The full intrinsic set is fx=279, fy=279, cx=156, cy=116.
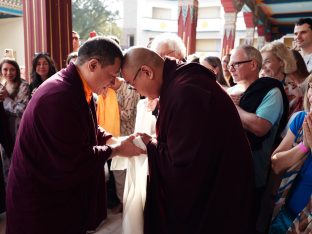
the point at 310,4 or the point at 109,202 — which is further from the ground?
the point at 310,4

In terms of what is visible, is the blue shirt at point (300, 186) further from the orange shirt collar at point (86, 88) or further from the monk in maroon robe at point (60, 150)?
the orange shirt collar at point (86, 88)

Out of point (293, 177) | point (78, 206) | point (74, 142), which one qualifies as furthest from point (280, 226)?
point (74, 142)

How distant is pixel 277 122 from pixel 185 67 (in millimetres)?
924

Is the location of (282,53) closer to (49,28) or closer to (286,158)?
(286,158)

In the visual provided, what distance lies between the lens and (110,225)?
268 cm

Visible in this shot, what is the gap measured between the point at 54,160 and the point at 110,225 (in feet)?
5.28

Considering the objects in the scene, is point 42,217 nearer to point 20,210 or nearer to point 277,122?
point 20,210

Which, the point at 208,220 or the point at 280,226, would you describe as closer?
the point at 208,220

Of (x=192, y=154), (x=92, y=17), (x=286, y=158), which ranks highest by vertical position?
(x=92, y=17)

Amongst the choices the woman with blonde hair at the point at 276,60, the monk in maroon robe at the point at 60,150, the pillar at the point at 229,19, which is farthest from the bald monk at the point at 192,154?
the pillar at the point at 229,19

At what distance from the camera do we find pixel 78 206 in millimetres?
1490

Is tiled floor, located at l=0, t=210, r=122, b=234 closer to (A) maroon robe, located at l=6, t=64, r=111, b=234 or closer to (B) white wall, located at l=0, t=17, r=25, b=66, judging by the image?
(A) maroon robe, located at l=6, t=64, r=111, b=234

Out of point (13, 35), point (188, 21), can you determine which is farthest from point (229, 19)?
point (13, 35)

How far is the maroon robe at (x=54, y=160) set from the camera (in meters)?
1.30
